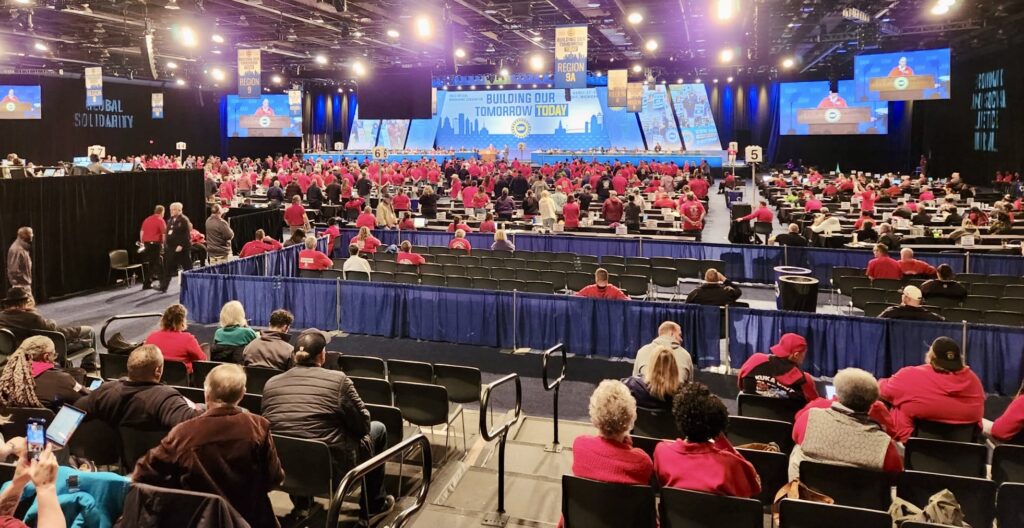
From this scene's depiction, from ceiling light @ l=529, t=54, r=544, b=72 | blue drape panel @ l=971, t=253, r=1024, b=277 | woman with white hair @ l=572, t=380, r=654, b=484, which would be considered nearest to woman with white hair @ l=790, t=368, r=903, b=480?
woman with white hair @ l=572, t=380, r=654, b=484

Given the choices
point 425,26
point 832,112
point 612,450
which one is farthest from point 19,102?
point 832,112

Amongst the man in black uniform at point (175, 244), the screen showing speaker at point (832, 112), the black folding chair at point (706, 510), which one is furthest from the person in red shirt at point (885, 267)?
the screen showing speaker at point (832, 112)

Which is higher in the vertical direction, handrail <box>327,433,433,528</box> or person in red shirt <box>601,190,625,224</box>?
person in red shirt <box>601,190,625,224</box>

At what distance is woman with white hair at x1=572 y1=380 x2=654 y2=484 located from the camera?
149 inches

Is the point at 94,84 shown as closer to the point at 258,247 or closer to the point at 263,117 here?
the point at 263,117

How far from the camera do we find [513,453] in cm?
626

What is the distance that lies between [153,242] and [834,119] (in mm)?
30632

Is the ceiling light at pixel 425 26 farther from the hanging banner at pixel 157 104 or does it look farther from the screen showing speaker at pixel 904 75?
the hanging banner at pixel 157 104

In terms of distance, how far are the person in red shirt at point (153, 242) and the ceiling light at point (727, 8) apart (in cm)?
1109

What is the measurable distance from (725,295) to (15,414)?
7.35 metres

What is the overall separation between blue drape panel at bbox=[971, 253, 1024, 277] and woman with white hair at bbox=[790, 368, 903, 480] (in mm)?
10542

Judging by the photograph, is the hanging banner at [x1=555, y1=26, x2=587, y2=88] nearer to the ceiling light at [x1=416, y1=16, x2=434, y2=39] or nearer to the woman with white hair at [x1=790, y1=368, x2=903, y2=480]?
the ceiling light at [x1=416, y1=16, x2=434, y2=39]

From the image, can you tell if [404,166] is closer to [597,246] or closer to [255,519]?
[597,246]

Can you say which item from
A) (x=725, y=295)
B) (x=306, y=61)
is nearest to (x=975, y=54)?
(x=725, y=295)
